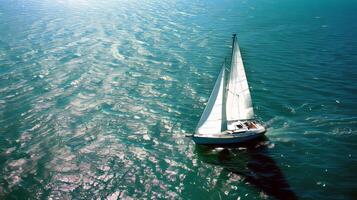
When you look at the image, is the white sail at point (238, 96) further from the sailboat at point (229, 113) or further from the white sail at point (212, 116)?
the white sail at point (212, 116)

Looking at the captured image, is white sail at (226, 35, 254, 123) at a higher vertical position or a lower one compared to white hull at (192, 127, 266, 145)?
higher

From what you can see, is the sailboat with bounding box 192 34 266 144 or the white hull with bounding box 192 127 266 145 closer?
the sailboat with bounding box 192 34 266 144

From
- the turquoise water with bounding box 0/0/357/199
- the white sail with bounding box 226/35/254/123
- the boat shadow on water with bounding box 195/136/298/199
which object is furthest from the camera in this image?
the white sail with bounding box 226/35/254/123

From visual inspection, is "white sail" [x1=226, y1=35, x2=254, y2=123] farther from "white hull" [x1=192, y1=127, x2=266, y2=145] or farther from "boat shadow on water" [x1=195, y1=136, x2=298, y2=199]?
"boat shadow on water" [x1=195, y1=136, x2=298, y2=199]

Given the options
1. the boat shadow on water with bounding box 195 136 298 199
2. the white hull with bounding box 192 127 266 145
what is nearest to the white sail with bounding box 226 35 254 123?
the white hull with bounding box 192 127 266 145

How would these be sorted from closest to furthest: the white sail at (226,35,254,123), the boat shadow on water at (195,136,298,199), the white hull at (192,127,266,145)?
1. the boat shadow on water at (195,136,298,199)
2. the white hull at (192,127,266,145)
3. the white sail at (226,35,254,123)

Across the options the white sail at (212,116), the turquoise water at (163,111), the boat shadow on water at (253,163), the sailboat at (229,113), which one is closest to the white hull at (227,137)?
the sailboat at (229,113)
